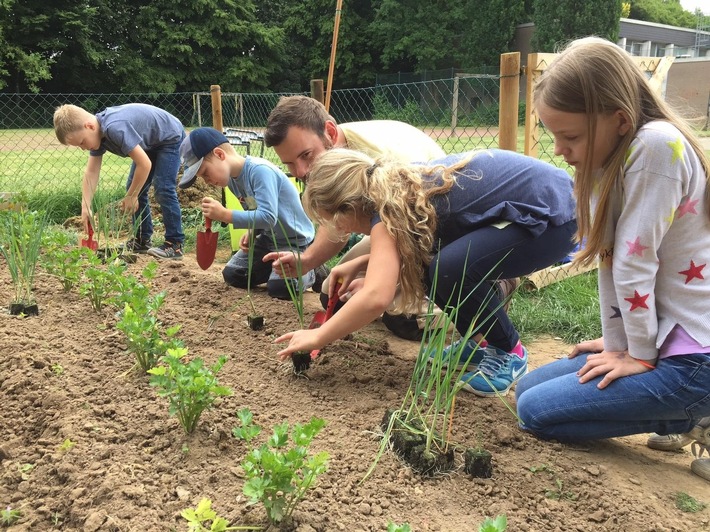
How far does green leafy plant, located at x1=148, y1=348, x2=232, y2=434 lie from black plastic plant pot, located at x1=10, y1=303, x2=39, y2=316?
1569mm

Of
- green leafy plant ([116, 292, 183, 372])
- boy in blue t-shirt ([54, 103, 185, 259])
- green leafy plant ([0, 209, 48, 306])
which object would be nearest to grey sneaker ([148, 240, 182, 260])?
boy in blue t-shirt ([54, 103, 185, 259])

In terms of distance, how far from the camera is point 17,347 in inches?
99.7

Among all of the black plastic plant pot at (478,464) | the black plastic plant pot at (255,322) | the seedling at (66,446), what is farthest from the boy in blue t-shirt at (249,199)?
the black plastic plant pot at (478,464)

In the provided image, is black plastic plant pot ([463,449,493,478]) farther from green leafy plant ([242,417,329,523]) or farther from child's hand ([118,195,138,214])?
child's hand ([118,195,138,214])

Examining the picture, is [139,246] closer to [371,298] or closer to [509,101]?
[509,101]

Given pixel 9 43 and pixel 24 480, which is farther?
pixel 9 43

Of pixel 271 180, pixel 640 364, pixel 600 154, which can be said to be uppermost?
pixel 600 154

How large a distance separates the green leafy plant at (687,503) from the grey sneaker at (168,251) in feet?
12.5

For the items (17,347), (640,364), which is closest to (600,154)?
(640,364)

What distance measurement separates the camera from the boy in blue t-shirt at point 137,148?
13.4ft

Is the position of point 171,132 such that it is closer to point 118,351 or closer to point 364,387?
point 118,351

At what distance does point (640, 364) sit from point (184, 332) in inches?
76.7

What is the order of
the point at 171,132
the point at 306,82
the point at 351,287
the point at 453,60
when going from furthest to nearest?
the point at 306,82 < the point at 453,60 < the point at 171,132 < the point at 351,287

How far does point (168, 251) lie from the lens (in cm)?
468
